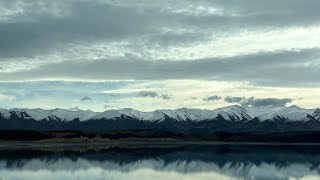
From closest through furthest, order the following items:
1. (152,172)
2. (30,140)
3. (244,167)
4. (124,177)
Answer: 1. (124,177)
2. (152,172)
3. (244,167)
4. (30,140)

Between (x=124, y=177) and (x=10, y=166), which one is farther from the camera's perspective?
(x=10, y=166)

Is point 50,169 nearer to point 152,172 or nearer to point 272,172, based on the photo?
point 152,172

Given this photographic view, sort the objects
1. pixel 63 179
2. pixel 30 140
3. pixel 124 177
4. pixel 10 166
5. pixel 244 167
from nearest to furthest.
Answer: pixel 63 179 → pixel 124 177 → pixel 10 166 → pixel 244 167 → pixel 30 140

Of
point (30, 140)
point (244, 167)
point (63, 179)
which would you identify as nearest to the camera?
point (63, 179)

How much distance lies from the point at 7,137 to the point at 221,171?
463 feet

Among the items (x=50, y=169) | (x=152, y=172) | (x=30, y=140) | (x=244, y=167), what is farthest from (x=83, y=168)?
(x=30, y=140)

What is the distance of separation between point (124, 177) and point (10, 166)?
21.5 meters

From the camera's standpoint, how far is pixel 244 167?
79125 millimetres

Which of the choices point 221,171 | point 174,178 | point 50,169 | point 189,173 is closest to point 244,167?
point 221,171

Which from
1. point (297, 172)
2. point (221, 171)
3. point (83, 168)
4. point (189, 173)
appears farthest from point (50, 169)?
point (297, 172)

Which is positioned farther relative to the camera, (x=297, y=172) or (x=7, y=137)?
(x=7, y=137)

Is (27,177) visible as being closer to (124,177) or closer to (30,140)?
(124,177)

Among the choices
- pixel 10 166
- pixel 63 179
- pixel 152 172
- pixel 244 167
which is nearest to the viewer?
pixel 63 179

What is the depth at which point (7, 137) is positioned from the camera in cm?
19712
